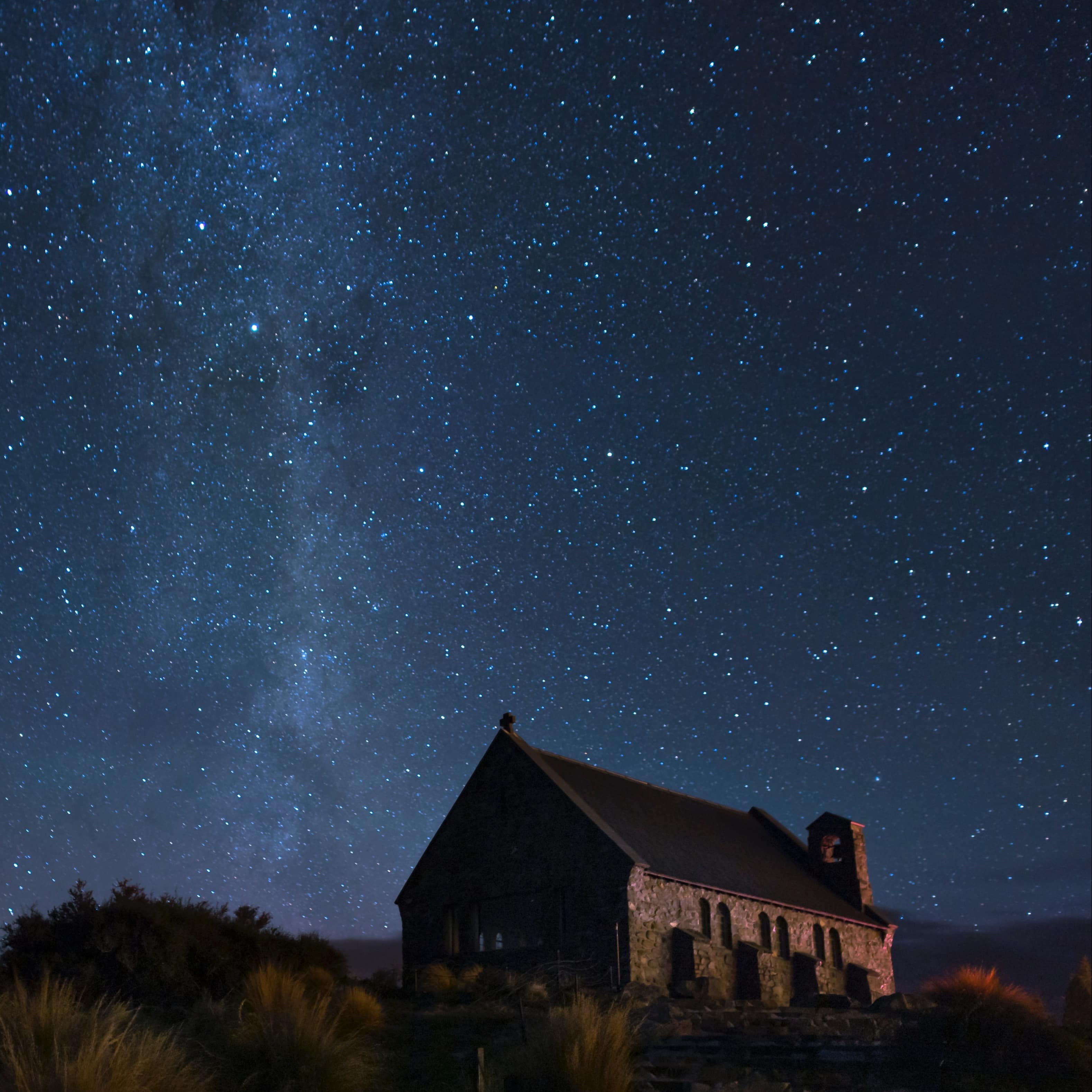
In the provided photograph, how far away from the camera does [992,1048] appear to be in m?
15.3

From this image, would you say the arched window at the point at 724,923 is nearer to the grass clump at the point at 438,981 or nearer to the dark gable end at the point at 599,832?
the dark gable end at the point at 599,832

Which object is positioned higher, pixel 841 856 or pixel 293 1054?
pixel 841 856

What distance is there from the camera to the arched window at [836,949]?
119ft

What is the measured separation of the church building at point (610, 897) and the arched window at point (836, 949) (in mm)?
70

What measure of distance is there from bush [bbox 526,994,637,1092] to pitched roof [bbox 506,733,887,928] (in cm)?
1488

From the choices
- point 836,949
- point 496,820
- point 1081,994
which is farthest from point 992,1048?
point 1081,994

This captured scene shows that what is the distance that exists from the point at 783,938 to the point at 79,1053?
27744 millimetres

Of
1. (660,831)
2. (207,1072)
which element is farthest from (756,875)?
(207,1072)

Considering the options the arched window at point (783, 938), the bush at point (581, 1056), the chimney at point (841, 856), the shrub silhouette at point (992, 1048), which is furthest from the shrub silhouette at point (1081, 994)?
the bush at point (581, 1056)

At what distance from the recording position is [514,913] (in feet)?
99.4

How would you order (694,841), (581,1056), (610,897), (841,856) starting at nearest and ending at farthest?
1. (581,1056)
2. (610,897)
3. (694,841)
4. (841,856)

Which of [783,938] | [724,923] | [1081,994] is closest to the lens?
[724,923]

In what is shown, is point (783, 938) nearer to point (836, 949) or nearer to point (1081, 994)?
point (836, 949)

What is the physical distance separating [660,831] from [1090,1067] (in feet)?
59.0
